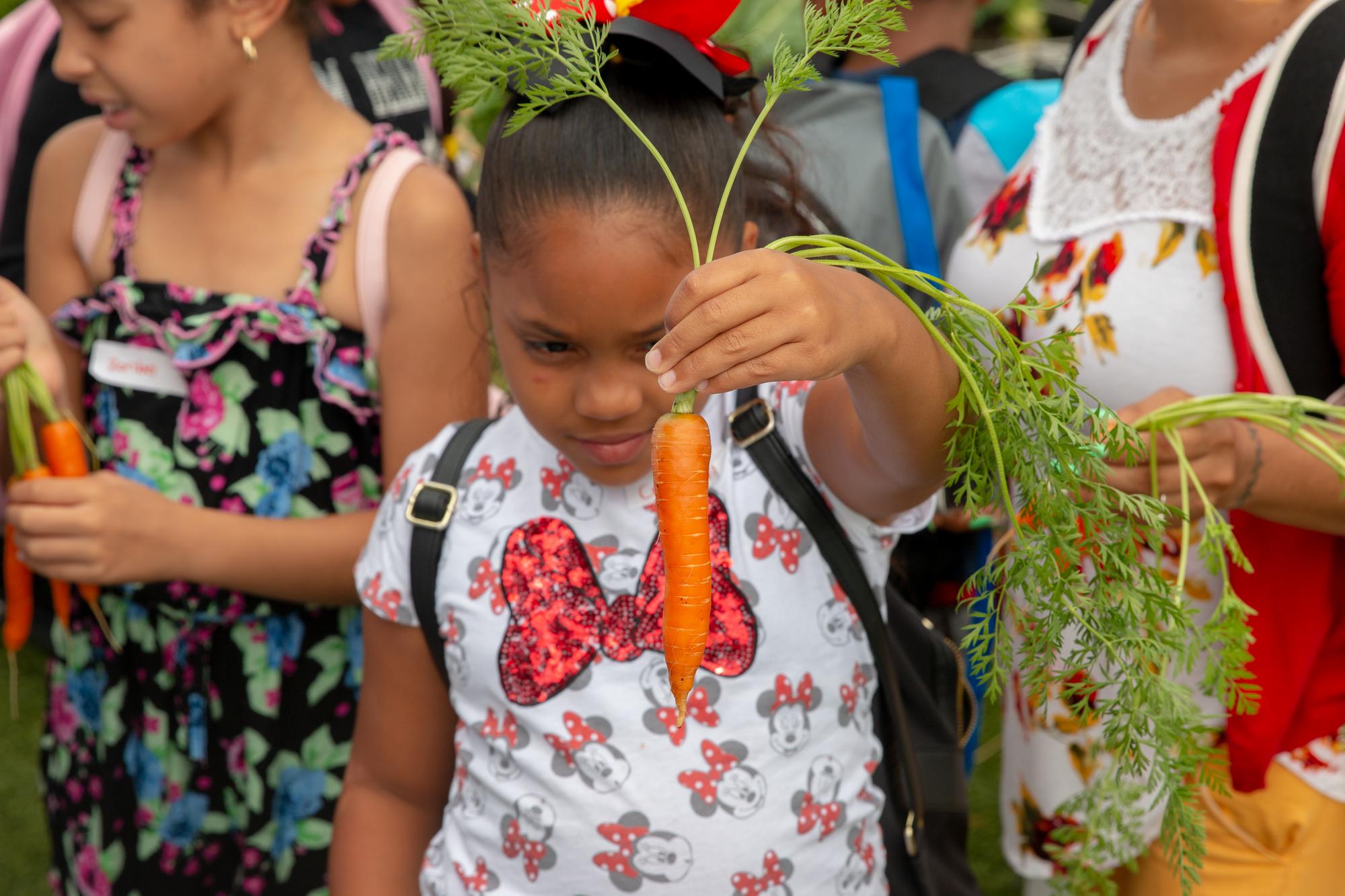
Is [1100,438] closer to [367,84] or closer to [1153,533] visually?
[1153,533]

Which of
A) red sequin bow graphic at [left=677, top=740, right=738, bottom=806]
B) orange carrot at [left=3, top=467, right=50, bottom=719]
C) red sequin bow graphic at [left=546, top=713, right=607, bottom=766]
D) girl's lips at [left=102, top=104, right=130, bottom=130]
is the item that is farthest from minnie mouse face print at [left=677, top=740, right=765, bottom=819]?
orange carrot at [left=3, top=467, right=50, bottom=719]

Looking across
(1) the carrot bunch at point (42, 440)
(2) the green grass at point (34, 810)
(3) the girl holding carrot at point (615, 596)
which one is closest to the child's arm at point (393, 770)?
(3) the girl holding carrot at point (615, 596)

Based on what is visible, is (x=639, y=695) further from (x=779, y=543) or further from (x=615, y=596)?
A: (x=779, y=543)

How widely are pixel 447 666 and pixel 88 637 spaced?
37.1 inches

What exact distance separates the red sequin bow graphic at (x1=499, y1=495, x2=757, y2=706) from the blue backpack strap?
1118 mm

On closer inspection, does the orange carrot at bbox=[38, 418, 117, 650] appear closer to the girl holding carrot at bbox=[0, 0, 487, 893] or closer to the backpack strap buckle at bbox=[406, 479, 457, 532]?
the girl holding carrot at bbox=[0, 0, 487, 893]

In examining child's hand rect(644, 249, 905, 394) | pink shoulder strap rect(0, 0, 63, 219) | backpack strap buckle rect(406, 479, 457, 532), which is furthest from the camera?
pink shoulder strap rect(0, 0, 63, 219)

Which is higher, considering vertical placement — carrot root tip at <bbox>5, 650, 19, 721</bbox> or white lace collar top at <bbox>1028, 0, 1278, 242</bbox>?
white lace collar top at <bbox>1028, 0, 1278, 242</bbox>

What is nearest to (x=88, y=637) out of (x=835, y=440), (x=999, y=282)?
(x=835, y=440)

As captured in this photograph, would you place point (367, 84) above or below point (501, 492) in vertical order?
above

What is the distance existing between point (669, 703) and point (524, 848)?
0.26 metres

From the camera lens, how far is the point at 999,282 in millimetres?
2090

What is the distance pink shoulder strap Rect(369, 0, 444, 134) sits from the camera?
270 centimetres

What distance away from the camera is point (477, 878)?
1575mm
